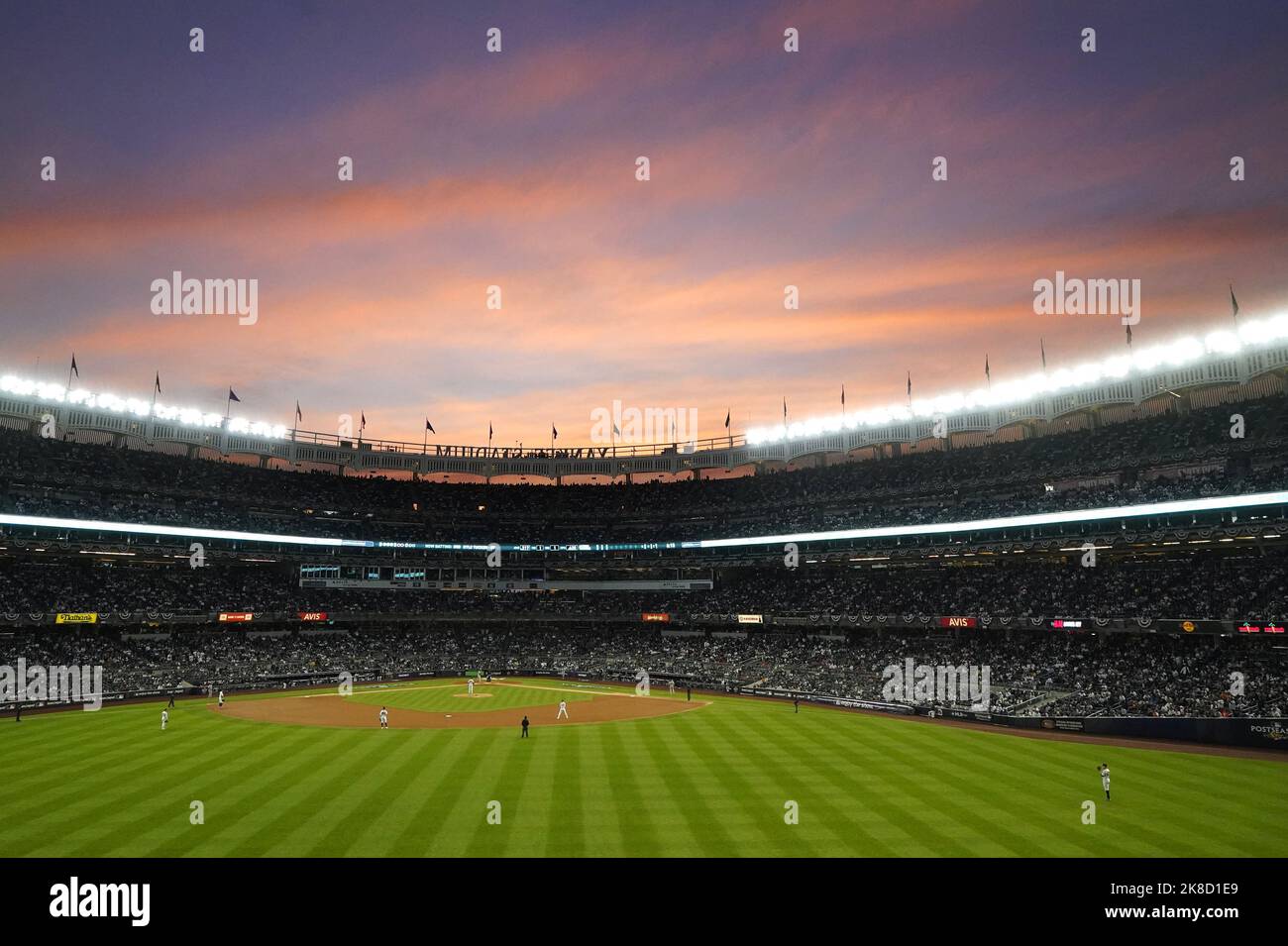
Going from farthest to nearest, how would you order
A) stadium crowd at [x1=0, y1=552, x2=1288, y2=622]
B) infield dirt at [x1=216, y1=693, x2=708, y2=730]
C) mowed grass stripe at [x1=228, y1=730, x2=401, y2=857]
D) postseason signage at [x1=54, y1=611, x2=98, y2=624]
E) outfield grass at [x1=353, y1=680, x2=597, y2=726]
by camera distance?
postseason signage at [x1=54, y1=611, x2=98, y2=624], outfield grass at [x1=353, y1=680, x2=597, y2=726], stadium crowd at [x1=0, y1=552, x2=1288, y2=622], infield dirt at [x1=216, y1=693, x2=708, y2=730], mowed grass stripe at [x1=228, y1=730, x2=401, y2=857]

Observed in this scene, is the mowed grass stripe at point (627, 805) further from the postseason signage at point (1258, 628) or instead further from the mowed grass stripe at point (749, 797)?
the postseason signage at point (1258, 628)

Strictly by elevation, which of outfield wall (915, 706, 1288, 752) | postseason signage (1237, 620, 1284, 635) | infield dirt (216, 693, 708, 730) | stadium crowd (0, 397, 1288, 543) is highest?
stadium crowd (0, 397, 1288, 543)

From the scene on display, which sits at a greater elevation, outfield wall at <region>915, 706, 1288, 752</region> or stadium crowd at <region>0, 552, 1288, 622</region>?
stadium crowd at <region>0, 552, 1288, 622</region>

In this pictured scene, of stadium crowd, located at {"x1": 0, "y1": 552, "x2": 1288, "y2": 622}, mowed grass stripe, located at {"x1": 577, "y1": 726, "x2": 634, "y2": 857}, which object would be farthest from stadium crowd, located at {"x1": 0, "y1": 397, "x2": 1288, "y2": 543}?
mowed grass stripe, located at {"x1": 577, "y1": 726, "x2": 634, "y2": 857}

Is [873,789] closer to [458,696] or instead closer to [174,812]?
[174,812]

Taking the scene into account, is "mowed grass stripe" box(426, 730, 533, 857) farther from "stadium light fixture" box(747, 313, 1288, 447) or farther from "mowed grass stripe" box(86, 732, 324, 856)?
"stadium light fixture" box(747, 313, 1288, 447)

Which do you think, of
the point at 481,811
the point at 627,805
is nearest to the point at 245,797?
the point at 481,811

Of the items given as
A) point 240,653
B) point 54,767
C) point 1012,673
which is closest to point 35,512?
point 240,653
